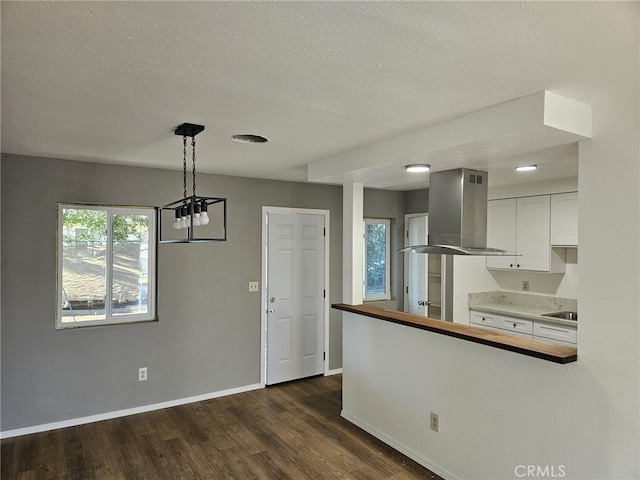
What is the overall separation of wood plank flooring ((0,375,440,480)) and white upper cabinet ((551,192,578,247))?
105 inches

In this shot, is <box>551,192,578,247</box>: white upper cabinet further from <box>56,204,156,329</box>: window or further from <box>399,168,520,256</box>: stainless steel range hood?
<box>56,204,156,329</box>: window

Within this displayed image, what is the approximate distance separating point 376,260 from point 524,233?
1792mm

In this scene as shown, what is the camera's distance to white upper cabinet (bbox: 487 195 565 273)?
443 cm

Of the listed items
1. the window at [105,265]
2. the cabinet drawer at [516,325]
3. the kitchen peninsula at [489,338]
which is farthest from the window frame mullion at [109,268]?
the cabinet drawer at [516,325]

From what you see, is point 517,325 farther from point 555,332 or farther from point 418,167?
point 418,167

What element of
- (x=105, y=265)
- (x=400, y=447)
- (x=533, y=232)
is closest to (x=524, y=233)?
(x=533, y=232)

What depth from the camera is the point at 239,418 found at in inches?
153

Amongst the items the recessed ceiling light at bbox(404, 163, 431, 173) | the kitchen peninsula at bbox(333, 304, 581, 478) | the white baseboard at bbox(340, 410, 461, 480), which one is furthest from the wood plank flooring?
the recessed ceiling light at bbox(404, 163, 431, 173)

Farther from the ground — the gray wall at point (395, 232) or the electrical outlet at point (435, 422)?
the gray wall at point (395, 232)

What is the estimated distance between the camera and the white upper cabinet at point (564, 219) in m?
4.16

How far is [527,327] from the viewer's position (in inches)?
172

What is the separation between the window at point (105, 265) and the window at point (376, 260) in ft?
8.56

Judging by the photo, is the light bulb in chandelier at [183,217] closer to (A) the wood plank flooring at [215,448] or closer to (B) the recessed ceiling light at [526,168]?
(A) the wood plank flooring at [215,448]

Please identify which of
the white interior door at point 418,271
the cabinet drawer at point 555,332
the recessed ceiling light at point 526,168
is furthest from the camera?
the white interior door at point 418,271
